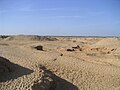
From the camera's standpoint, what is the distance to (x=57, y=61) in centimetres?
1520

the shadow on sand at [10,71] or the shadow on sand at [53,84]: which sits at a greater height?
the shadow on sand at [10,71]

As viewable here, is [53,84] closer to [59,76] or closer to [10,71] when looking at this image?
[59,76]

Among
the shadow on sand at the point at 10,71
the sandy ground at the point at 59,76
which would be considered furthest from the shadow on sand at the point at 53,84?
the shadow on sand at the point at 10,71

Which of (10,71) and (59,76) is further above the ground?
(10,71)

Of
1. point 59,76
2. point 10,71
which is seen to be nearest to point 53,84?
point 59,76

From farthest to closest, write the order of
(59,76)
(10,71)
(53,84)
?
(59,76) < (53,84) < (10,71)

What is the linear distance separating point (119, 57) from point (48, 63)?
684cm

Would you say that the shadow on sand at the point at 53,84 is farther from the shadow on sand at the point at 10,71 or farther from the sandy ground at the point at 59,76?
the shadow on sand at the point at 10,71

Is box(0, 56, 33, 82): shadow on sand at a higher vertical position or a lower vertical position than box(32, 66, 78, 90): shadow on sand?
higher

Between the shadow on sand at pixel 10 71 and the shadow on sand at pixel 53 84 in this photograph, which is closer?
the shadow on sand at pixel 53 84

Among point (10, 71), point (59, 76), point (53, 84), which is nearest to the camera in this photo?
point (10, 71)

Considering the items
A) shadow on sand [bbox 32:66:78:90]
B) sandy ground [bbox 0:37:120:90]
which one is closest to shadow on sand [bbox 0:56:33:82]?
sandy ground [bbox 0:37:120:90]

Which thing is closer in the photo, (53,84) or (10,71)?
(10,71)

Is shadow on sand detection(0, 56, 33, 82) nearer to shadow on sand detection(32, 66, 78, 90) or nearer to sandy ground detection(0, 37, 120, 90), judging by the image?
sandy ground detection(0, 37, 120, 90)
